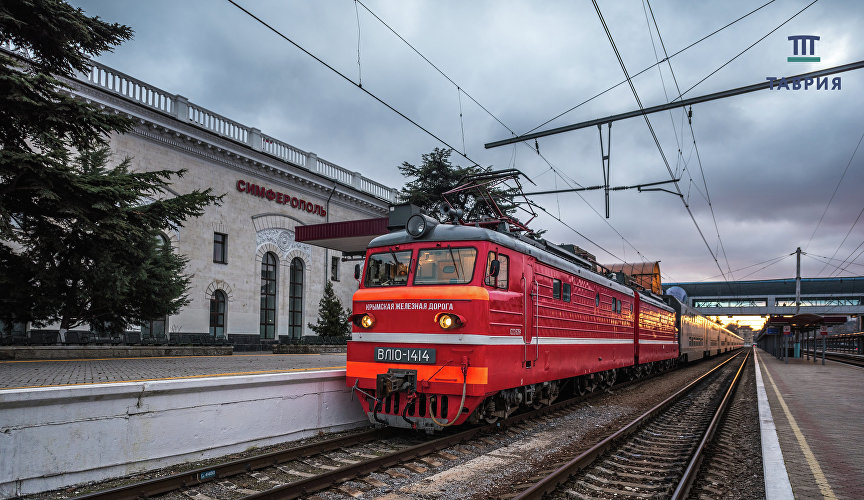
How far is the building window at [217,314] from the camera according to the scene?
26.2 metres

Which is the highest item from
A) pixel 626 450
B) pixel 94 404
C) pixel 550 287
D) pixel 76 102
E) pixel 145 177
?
pixel 76 102

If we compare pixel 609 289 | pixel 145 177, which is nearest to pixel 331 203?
pixel 145 177

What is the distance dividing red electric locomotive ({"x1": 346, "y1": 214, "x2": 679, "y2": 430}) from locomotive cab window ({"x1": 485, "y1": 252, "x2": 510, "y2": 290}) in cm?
2

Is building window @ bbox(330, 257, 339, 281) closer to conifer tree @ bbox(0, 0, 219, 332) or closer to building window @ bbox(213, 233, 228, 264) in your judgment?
building window @ bbox(213, 233, 228, 264)

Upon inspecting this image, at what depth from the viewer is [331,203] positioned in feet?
111

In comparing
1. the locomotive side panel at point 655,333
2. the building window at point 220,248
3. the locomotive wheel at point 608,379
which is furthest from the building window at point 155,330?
the locomotive side panel at point 655,333

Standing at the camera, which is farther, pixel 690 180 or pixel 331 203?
pixel 331 203

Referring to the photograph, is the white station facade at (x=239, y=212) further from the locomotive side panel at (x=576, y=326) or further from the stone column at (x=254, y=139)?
the locomotive side panel at (x=576, y=326)

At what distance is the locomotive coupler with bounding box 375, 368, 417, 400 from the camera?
820 centimetres

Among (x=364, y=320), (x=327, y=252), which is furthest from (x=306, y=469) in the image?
(x=327, y=252)

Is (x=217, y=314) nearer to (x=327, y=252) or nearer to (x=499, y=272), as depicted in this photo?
(x=327, y=252)

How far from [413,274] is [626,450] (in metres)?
4.13

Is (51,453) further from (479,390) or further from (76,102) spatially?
(76,102)

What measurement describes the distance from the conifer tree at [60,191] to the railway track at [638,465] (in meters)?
11.0
